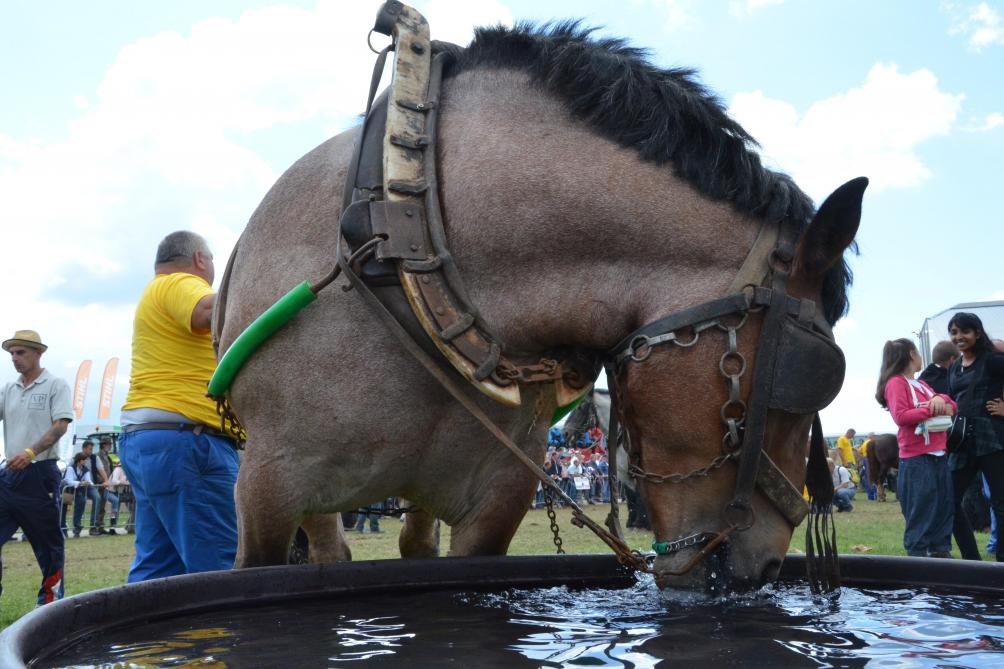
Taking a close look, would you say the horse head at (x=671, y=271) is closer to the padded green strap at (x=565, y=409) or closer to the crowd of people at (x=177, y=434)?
the padded green strap at (x=565, y=409)

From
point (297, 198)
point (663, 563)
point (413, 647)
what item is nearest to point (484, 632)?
point (413, 647)

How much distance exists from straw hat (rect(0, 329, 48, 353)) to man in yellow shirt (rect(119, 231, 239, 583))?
430 centimetres

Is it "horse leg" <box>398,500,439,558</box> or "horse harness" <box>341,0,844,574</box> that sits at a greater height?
"horse harness" <box>341,0,844,574</box>

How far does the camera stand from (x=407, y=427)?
9.07ft

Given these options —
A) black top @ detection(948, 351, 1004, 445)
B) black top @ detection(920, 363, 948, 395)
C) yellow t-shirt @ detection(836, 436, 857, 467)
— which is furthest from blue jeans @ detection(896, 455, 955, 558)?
yellow t-shirt @ detection(836, 436, 857, 467)

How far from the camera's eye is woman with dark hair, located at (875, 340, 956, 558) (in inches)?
292

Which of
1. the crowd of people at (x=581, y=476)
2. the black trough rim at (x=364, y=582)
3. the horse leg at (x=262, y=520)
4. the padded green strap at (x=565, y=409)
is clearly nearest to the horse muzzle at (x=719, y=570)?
the black trough rim at (x=364, y=582)

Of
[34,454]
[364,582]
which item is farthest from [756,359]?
[34,454]

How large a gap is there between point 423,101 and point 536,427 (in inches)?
42.8

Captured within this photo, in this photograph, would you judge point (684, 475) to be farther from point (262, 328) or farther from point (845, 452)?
point (845, 452)

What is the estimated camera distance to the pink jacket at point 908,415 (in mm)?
7566

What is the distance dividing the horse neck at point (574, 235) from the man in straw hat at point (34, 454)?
5.92 meters

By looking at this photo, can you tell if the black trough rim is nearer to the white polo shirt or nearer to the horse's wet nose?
the horse's wet nose

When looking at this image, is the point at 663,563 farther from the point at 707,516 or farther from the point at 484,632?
the point at 484,632
